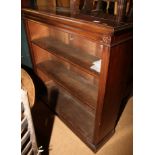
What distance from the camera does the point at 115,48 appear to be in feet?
3.42

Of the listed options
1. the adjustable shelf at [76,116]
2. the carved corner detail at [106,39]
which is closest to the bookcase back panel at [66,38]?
the carved corner detail at [106,39]

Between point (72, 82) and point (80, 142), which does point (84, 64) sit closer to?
point (72, 82)

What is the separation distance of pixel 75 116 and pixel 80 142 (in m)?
0.30

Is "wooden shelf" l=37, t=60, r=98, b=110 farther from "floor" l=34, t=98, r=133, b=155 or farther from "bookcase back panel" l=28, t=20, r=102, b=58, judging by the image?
"floor" l=34, t=98, r=133, b=155

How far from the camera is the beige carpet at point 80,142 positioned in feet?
5.31

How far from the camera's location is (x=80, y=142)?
5.61 feet

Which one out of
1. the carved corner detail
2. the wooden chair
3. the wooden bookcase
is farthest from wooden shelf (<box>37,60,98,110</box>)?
the carved corner detail

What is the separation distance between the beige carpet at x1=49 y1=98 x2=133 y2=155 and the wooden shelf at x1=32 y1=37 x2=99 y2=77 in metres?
0.84

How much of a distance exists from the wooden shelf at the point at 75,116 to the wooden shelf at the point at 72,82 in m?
0.39

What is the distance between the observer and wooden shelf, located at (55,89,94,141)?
1.71 m
